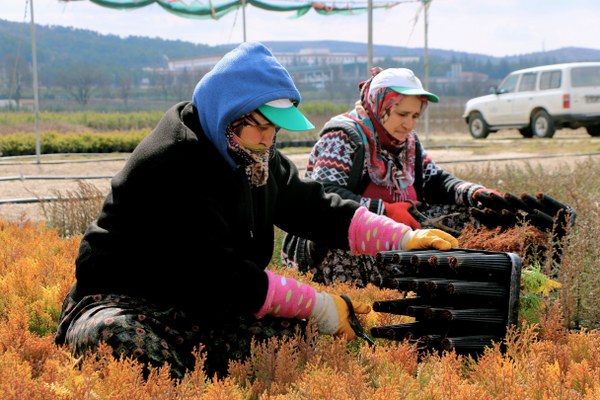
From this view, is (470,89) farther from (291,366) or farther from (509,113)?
(291,366)

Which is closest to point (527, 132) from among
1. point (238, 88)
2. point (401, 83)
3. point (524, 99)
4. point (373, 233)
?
point (524, 99)

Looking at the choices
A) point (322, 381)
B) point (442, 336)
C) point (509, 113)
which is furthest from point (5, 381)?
point (509, 113)

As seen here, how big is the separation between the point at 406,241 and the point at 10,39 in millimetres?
97746

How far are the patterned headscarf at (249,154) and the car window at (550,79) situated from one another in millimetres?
18402

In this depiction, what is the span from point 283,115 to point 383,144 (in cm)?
196

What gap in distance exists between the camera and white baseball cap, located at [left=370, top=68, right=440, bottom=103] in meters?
4.59

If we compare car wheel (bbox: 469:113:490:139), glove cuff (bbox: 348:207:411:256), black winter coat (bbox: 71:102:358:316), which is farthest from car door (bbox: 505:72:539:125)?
black winter coat (bbox: 71:102:358:316)

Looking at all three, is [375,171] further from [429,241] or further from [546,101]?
[546,101]

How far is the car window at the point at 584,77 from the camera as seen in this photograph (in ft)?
65.7

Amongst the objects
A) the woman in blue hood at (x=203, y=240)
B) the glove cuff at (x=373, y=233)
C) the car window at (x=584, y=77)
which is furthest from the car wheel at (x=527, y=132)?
the woman in blue hood at (x=203, y=240)

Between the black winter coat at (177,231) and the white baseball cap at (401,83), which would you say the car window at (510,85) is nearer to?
the white baseball cap at (401,83)

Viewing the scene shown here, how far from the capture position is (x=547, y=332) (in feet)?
9.93

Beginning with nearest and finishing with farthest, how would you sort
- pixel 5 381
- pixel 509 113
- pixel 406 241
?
pixel 5 381, pixel 406 241, pixel 509 113

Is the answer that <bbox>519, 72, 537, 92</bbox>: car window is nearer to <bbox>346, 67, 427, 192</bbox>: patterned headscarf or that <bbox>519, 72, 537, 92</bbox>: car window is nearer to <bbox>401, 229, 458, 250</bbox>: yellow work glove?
<bbox>346, 67, 427, 192</bbox>: patterned headscarf
